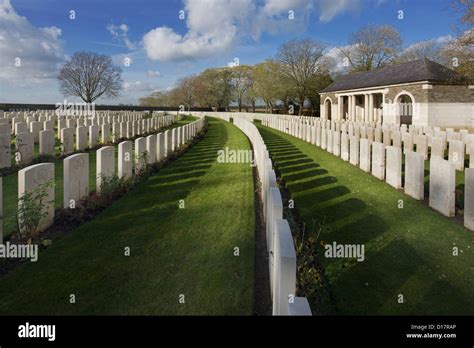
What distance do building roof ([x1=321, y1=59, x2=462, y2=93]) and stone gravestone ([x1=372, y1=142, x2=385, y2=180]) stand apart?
1199 cm

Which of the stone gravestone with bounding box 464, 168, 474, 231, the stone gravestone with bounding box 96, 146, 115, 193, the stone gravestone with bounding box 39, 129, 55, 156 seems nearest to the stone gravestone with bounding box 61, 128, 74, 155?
the stone gravestone with bounding box 39, 129, 55, 156

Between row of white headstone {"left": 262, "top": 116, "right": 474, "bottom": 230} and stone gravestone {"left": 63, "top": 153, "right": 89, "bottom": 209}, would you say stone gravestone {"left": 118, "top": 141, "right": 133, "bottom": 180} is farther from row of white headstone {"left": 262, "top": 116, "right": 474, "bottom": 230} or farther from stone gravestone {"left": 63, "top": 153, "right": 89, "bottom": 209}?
row of white headstone {"left": 262, "top": 116, "right": 474, "bottom": 230}

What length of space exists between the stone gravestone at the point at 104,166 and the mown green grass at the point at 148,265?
62cm

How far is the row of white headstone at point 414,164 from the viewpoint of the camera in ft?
20.0

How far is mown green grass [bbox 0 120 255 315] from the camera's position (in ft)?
11.2

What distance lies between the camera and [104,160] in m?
7.33

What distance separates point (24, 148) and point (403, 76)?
27181mm

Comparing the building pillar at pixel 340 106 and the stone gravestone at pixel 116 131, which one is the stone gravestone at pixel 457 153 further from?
the building pillar at pixel 340 106

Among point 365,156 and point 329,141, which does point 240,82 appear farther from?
point 365,156

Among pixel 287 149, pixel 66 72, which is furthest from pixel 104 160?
pixel 66 72

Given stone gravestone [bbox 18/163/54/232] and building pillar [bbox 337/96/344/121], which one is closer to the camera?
stone gravestone [bbox 18/163/54/232]

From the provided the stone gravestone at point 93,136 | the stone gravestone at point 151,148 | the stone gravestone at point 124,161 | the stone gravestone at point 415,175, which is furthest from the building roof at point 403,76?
the stone gravestone at point 93,136
